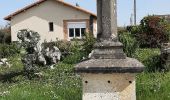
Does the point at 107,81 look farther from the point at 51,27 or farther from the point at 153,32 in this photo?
the point at 51,27

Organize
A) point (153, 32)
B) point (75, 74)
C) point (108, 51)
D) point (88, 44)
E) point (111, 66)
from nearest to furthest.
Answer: point (111, 66), point (108, 51), point (75, 74), point (88, 44), point (153, 32)

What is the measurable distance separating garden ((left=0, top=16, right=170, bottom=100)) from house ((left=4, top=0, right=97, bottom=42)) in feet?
49.2

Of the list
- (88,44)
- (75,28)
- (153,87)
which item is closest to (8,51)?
(88,44)

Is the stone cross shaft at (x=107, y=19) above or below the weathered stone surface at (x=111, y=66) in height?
above

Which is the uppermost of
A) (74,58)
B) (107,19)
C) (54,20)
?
(54,20)

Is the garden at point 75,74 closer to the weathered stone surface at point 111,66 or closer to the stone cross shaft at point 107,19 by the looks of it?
the stone cross shaft at point 107,19

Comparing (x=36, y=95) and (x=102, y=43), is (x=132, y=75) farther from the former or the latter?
(x=36, y=95)

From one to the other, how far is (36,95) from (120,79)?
4298mm

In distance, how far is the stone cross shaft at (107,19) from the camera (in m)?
7.09

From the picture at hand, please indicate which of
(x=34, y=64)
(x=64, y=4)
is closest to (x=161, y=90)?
(x=34, y=64)

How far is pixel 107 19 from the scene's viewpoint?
280 inches

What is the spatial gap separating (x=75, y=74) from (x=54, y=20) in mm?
27938

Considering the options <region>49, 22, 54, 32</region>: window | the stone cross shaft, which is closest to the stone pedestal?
the stone cross shaft

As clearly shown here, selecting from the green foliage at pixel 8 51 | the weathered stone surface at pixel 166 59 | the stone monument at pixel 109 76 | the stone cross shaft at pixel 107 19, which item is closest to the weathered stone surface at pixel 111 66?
the stone monument at pixel 109 76
